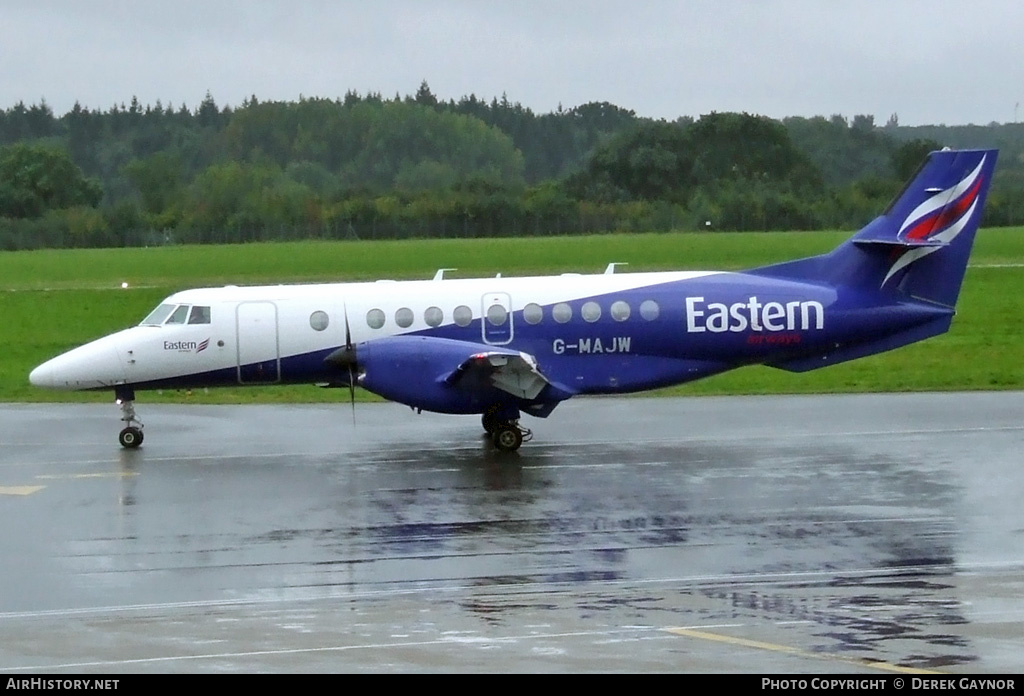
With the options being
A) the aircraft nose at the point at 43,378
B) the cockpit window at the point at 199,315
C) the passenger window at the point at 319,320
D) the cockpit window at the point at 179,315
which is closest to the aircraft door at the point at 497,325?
the passenger window at the point at 319,320

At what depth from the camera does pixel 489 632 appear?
1034cm

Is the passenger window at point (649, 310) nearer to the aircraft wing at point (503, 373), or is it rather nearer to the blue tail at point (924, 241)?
the aircraft wing at point (503, 373)

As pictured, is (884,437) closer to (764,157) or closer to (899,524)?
(899,524)

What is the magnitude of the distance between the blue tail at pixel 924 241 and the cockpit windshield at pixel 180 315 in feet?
28.7

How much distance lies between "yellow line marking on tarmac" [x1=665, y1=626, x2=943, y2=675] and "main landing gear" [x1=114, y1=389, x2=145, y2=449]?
39.2 feet

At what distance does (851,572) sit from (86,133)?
55934 millimetres

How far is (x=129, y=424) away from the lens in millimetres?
20594

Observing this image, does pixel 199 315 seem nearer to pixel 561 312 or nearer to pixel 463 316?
pixel 463 316

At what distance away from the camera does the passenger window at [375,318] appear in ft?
67.5

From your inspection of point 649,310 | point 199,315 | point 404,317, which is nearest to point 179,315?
point 199,315

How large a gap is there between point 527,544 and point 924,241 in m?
9.79

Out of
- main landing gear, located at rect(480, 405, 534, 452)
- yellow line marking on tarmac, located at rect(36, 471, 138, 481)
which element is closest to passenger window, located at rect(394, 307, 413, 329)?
main landing gear, located at rect(480, 405, 534, 452)

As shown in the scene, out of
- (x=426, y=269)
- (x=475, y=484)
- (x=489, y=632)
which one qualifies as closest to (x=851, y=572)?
(x=489, y=632)

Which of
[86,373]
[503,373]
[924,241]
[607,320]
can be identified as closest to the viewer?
[503,373]
